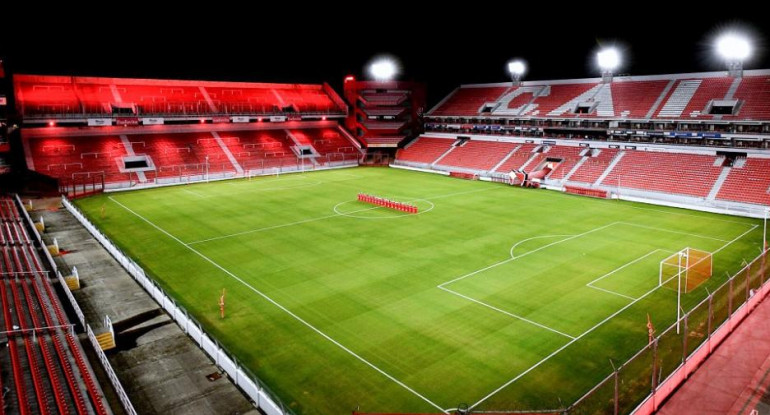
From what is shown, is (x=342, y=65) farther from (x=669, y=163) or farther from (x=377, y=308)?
(x=377, y=308)

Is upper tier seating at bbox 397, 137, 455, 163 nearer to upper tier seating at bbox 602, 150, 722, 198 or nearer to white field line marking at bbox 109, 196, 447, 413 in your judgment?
upper tier seating at bbox 602, 150, 722, 198

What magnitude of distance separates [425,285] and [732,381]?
1133 centimetres

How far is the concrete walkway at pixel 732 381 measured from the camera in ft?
40.7

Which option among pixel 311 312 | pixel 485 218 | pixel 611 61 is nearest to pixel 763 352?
pixel 311 312

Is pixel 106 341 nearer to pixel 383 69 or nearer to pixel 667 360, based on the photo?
pixel 667 360

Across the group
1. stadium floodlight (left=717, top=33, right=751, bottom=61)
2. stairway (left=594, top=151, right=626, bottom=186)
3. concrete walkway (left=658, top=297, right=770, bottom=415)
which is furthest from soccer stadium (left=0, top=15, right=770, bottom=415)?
stairway (left=594, top=151, right=626, bottom=186)

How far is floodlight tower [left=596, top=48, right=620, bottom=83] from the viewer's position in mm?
54162

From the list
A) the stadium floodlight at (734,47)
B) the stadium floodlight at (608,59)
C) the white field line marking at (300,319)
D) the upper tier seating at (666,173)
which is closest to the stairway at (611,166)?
the upper tier seating at (666,173)

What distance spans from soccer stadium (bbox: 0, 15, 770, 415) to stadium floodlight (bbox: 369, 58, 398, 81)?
1.02ft

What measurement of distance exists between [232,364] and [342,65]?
2340 inches

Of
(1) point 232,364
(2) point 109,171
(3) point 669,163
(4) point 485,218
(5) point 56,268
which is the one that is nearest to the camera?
(1) point 232,364

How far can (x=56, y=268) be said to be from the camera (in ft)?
73.2

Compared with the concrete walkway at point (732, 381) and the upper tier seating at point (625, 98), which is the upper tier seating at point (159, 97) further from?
the concrete walkway at point (732, 381)

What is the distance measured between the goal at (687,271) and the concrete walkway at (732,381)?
4902 millimetres
